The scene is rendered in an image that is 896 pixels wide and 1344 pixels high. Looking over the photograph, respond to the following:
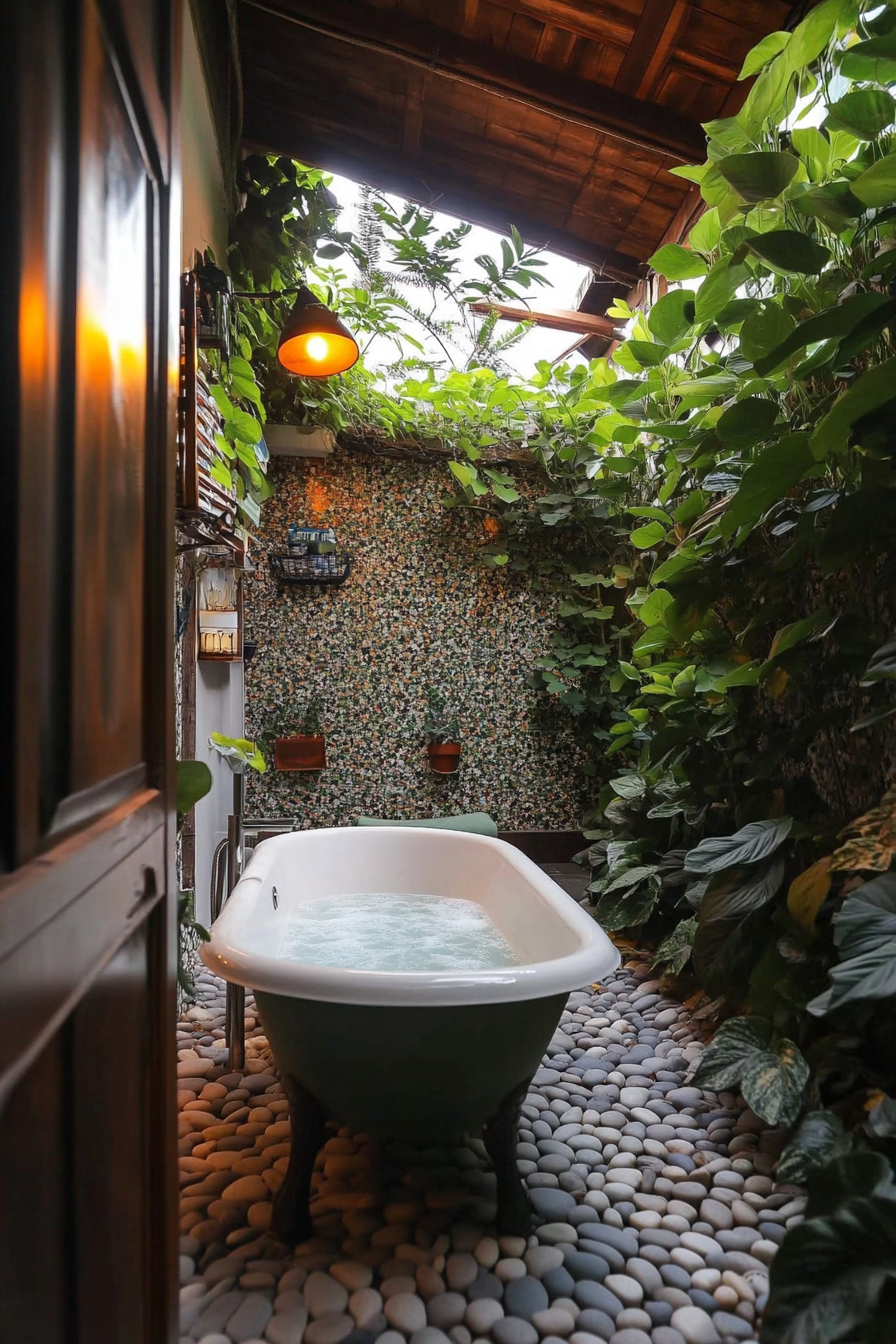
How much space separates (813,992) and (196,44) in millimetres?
3663

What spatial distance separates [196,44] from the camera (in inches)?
114

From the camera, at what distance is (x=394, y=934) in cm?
270

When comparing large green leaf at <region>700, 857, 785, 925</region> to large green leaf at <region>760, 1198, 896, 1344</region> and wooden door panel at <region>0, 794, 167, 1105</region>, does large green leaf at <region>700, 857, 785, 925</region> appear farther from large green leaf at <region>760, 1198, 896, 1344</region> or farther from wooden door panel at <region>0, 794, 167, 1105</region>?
wooden door panel at <region>0, 794, 167, 1105</region>

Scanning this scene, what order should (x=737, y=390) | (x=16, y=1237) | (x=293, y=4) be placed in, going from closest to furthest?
(x=16, y=1237) < (x=737, y=390) < (x=293, y=4)

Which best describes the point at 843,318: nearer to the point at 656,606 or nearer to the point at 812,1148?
the point at 656,606

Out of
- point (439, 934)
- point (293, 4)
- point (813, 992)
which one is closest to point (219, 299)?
point (293, 4)

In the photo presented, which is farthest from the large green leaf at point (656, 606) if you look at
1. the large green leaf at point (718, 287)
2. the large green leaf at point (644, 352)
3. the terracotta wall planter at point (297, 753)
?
the terracotta wall planter at point (297, 753)

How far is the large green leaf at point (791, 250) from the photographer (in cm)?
166

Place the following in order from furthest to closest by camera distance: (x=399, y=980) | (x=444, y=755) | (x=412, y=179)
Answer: (x=444, y=755)
(x=412, y=179)
(x=399, y=980)

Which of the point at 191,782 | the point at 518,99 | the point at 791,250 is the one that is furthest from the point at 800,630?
the point at 518,99

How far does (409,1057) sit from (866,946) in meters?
0.82

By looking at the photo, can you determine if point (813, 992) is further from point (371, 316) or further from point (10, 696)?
point (371, 316)

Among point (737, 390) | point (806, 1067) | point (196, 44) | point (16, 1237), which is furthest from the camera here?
point (196, 44)

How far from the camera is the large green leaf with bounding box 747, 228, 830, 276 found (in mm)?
1658
